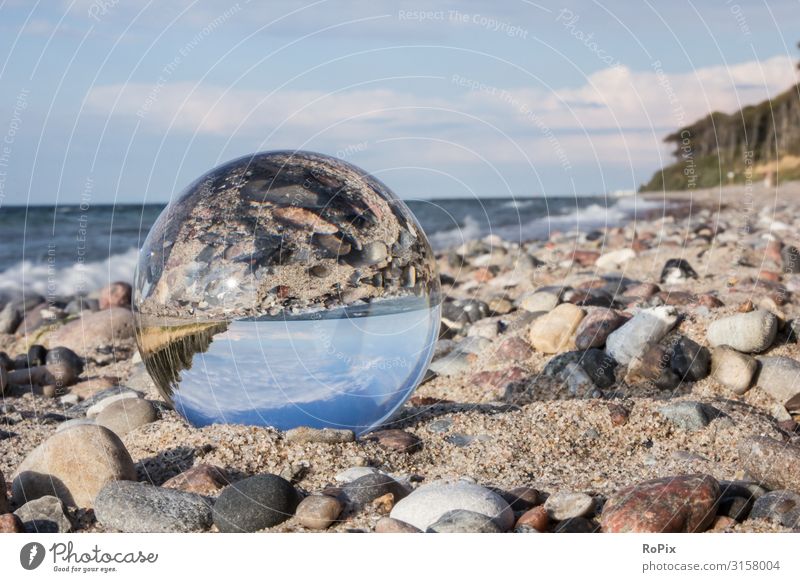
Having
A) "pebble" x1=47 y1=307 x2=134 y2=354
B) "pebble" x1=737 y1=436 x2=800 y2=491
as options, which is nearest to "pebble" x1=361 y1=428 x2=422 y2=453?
"pebble" x1=737 y1=436 x2=800 y2=491

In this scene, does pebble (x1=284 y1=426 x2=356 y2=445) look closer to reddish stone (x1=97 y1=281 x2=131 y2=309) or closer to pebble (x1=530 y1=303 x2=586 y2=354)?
pebble (x1=530 y1=303 x2=586 y2=354)

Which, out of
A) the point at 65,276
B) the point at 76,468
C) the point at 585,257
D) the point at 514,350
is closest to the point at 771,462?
the point at 514,350

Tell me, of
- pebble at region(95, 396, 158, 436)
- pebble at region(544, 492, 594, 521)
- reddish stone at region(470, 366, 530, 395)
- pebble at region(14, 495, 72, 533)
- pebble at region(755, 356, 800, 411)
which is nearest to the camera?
pebble at region(544, 492, 594, 521)

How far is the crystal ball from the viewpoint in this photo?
489 centimetres

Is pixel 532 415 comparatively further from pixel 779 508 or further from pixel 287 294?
pixel 287 294

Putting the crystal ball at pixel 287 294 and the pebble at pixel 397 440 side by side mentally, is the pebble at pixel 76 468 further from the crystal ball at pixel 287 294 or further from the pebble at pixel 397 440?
the pebble at pixel 397 440

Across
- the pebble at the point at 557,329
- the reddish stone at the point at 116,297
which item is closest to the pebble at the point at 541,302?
the pebble at the point at 557,329

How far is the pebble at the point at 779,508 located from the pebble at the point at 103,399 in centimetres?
517

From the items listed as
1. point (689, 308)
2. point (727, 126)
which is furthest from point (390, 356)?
point (727, 126)

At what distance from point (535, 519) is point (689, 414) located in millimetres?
1997

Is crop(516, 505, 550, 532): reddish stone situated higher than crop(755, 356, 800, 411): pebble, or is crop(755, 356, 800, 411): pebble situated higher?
crop(755, 356, 800, 411): pebble

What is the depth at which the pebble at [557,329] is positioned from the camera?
791 cm

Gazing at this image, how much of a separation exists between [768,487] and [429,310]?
7.12 feet

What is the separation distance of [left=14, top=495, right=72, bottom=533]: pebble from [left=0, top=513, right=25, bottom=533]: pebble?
0.04 meters
